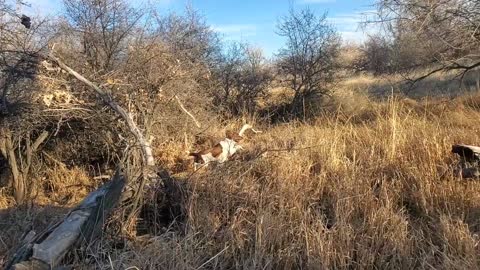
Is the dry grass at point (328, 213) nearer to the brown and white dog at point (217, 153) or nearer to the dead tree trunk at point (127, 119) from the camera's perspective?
the dead tree trunk at point (127, 119)

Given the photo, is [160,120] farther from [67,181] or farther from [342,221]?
[342,221]

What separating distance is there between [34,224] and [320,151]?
148 inches

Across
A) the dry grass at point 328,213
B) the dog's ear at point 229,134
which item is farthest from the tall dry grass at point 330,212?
the dog's ear at point 229,134

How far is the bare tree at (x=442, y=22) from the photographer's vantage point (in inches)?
435

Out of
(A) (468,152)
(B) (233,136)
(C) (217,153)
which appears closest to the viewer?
(A) (468,152)

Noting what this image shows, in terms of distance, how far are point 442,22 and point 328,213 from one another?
7855mm

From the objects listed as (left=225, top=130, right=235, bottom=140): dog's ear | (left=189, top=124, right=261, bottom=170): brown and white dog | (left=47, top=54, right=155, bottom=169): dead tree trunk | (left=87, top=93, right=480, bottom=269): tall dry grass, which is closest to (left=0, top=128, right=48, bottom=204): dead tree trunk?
(left=47, top=54, right=155, bottom=169): dead tree trunk

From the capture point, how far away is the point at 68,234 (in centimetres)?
451

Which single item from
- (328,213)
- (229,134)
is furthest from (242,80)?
(328,213)

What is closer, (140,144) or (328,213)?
(328,213)

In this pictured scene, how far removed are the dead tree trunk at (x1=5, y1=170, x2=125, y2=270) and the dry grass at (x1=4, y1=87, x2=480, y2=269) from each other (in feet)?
0.73

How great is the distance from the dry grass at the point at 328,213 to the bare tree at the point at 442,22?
15.2 ft

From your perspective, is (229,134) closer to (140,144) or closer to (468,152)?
(140,144)

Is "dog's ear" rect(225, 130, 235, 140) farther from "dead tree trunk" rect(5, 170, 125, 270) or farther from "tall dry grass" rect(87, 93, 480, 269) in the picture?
"dead tree trunk" rect(5, 170, 125, 270)
